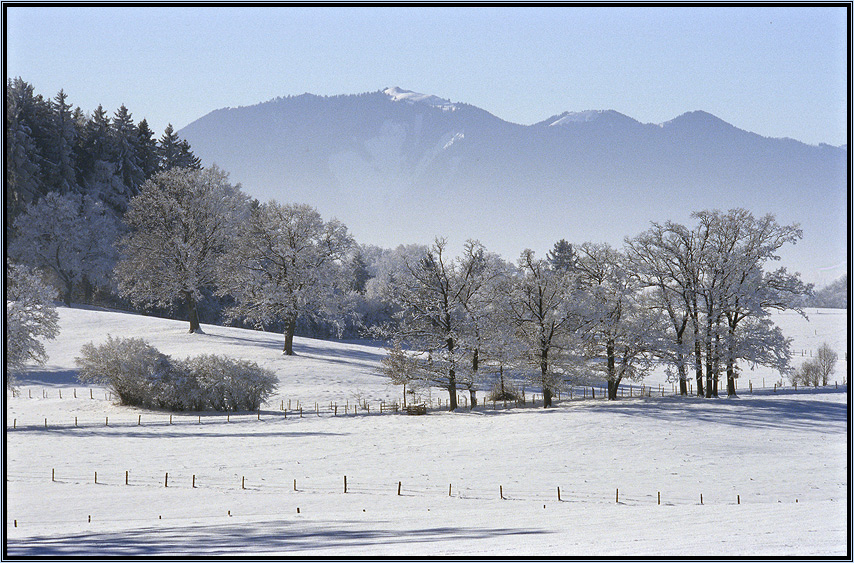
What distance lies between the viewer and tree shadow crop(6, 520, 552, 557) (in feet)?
61.6

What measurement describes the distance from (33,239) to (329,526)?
270 feet

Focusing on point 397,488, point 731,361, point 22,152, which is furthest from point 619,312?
point 22,152

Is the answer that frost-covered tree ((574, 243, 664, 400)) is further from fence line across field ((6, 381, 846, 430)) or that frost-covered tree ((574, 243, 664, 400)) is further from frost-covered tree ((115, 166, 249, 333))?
frost-covered tree ((115, 166, 249, 333))

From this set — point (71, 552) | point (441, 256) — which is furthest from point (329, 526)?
point (441, 256)

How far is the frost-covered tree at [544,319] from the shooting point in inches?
2132

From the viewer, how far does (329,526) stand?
2309 centimetres

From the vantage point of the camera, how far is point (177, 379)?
5378 centimetres

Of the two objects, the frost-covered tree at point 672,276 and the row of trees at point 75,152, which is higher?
the row of trees at point 75,152

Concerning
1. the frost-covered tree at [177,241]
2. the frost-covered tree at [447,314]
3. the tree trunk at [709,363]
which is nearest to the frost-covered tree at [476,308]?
the frost-covered tree at [447,314]

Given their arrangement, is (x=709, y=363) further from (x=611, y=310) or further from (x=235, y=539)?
(x=235, y=539)

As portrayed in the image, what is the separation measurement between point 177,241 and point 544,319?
1597 inches

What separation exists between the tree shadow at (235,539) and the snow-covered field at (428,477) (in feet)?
0.32

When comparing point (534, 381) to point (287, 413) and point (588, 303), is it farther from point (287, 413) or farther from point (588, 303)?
point (287, 413)

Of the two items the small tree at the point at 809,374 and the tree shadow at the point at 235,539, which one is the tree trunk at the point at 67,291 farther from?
the small tree at the point at 809,374
